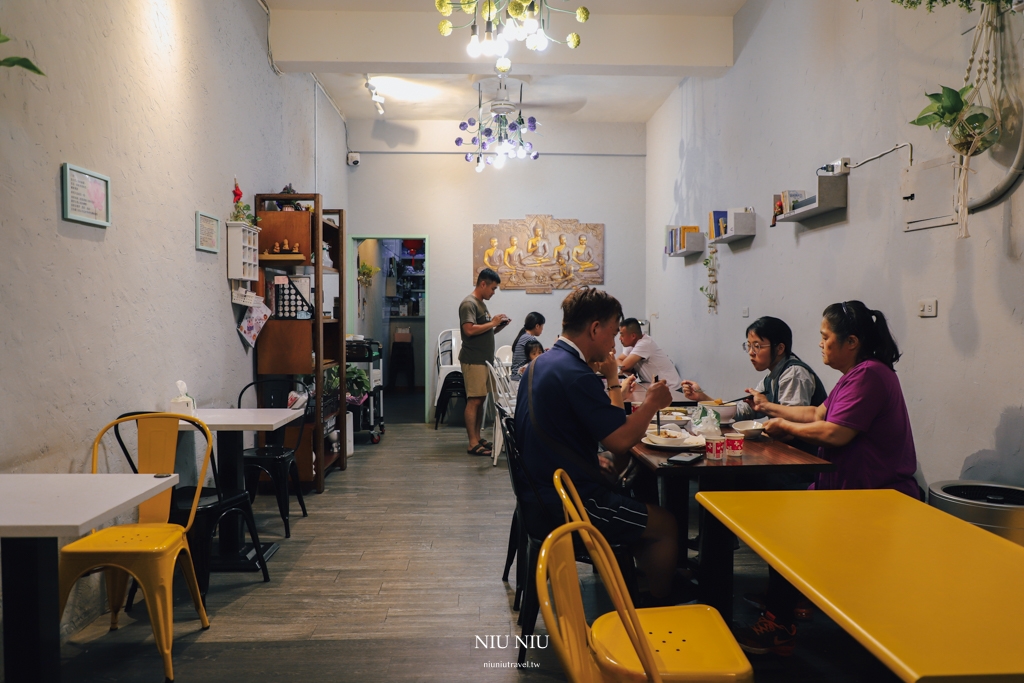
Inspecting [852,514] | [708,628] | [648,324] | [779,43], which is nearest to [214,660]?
[708,628]

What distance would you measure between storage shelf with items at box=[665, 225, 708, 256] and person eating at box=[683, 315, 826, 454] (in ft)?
9.03

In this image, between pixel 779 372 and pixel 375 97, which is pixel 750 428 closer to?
pixel 779 372

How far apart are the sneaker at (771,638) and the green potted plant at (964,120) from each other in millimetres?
1902

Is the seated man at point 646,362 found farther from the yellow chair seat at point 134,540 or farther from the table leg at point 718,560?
the yellow chair seat at point 134,540

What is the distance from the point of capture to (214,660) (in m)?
2.39

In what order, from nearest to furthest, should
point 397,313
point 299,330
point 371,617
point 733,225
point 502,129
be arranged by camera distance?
point 371,617, point 299,330, point 733,225, point 502,129, point 397,313

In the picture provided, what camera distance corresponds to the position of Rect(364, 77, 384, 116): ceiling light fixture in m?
6.63

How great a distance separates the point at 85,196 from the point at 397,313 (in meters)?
7.36

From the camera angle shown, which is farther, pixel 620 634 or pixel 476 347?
pixel 476 347

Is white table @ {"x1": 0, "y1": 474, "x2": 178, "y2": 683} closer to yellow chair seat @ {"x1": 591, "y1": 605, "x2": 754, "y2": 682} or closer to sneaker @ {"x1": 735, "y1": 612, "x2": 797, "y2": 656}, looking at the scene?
yellow chair seat @ {"x1": 591, "y1": 605, "x2": 754, "y2": 682}

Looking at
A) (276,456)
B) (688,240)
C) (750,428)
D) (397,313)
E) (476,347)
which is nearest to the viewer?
(750,428)

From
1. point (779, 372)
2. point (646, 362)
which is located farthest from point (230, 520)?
point (646, 362)

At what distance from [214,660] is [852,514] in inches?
86.8

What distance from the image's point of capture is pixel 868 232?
11.1ft
